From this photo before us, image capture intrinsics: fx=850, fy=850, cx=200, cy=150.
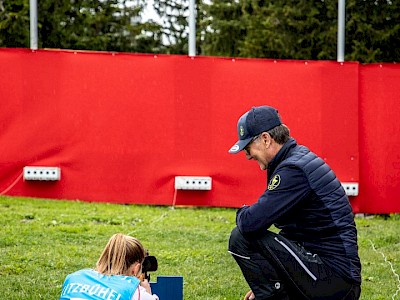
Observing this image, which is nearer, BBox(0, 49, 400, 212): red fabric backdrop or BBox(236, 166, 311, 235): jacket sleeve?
BBox(236, 166, 311, 235): jacket sleeve

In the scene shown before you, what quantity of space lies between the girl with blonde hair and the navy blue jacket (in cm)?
62

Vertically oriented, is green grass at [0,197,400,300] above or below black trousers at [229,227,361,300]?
below

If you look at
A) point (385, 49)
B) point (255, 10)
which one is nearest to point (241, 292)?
point (385, 49)

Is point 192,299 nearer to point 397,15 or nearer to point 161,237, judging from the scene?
point 161,237

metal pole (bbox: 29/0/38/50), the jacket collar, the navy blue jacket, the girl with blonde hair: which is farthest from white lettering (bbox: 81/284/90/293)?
metal pole (bbox: 29/0/38/50)

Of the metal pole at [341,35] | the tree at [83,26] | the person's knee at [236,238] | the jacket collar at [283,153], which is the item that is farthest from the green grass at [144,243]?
the tree at [83,26]

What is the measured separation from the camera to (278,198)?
14.4 ft

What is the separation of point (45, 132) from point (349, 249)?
6.03 m

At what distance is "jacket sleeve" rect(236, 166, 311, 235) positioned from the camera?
437 centimetres

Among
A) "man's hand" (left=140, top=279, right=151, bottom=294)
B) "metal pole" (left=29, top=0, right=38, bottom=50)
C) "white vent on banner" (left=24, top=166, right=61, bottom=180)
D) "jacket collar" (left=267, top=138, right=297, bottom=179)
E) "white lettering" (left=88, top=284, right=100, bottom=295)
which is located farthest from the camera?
"metal pole" (left=29, top=0, right=38, bottom=50)

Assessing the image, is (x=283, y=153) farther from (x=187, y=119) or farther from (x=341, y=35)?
(x=341, y=35)

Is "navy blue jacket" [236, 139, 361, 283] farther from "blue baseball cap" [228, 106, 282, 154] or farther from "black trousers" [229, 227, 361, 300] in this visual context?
"blue baseball cap" [228, 106, 282, 154]

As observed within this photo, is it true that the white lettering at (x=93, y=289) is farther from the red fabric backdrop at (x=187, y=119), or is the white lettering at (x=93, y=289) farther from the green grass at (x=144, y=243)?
the red fabric backdrop at (x=187, y=119)

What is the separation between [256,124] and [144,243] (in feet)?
10.5
